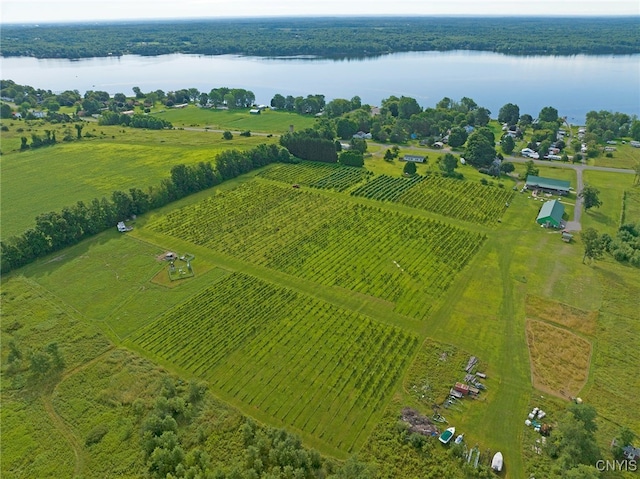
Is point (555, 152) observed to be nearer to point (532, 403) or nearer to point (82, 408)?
point (532, 403)

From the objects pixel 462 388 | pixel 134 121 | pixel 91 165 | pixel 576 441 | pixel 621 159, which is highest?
pixel 134 121

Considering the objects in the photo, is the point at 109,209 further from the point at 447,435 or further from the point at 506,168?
the point at 506,168

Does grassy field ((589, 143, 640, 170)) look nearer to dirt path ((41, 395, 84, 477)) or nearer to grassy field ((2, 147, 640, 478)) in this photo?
grassy field ((2, 147, 640, 478))

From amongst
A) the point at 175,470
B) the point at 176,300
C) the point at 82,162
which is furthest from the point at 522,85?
the point at 175,470

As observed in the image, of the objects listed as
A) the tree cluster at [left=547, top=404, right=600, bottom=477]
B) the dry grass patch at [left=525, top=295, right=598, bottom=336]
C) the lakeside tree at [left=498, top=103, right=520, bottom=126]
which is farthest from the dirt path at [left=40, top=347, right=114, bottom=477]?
the lakeside tree at [left=498, top=103, right=520, bottom=126]

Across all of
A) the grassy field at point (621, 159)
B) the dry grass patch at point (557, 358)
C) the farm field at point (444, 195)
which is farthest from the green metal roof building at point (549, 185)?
the dry grass patch at point (557, 358)

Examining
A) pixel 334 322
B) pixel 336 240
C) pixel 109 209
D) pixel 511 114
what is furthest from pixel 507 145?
pixel 109 209

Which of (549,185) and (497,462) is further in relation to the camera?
(549,185)
